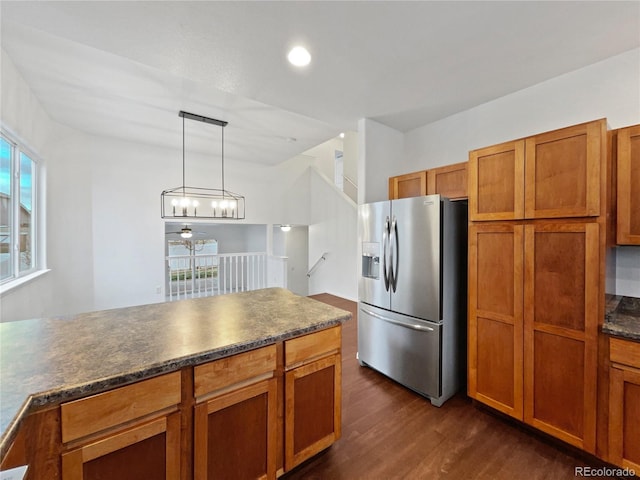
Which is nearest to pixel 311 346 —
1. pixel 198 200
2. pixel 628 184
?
pixel 628 184

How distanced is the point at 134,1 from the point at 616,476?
4020mm

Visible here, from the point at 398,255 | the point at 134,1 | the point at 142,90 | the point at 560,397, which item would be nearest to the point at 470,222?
the point at 398,255

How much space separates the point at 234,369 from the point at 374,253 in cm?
186

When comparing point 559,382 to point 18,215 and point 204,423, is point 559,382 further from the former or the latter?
point 18,215

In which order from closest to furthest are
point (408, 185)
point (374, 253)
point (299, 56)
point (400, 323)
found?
point (299, 56)
point (400, 323)
point (374, 253)
point (408, 185)

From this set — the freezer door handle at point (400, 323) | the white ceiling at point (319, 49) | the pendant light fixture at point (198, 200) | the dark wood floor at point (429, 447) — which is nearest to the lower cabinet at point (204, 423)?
the dark wood floor at point (429, 447)

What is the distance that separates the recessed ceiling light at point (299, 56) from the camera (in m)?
1.95

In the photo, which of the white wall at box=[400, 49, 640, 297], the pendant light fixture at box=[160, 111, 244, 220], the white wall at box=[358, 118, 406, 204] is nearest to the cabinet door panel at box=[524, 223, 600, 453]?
the white wall at box=[400, 49, 640, 297]

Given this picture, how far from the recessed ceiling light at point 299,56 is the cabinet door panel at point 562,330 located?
2.06m

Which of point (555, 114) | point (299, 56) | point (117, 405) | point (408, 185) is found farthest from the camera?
point (408, 185)

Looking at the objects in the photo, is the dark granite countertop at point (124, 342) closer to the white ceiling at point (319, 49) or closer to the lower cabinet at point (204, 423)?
the lower cabinet at point (204, 423)

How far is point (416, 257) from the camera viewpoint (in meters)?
2.42

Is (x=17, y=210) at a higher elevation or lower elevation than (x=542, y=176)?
lower

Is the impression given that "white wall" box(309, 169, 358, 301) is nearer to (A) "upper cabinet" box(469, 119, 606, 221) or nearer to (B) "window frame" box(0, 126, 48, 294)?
(A) "upper cabinet" box(469, 119, 606, 221)
